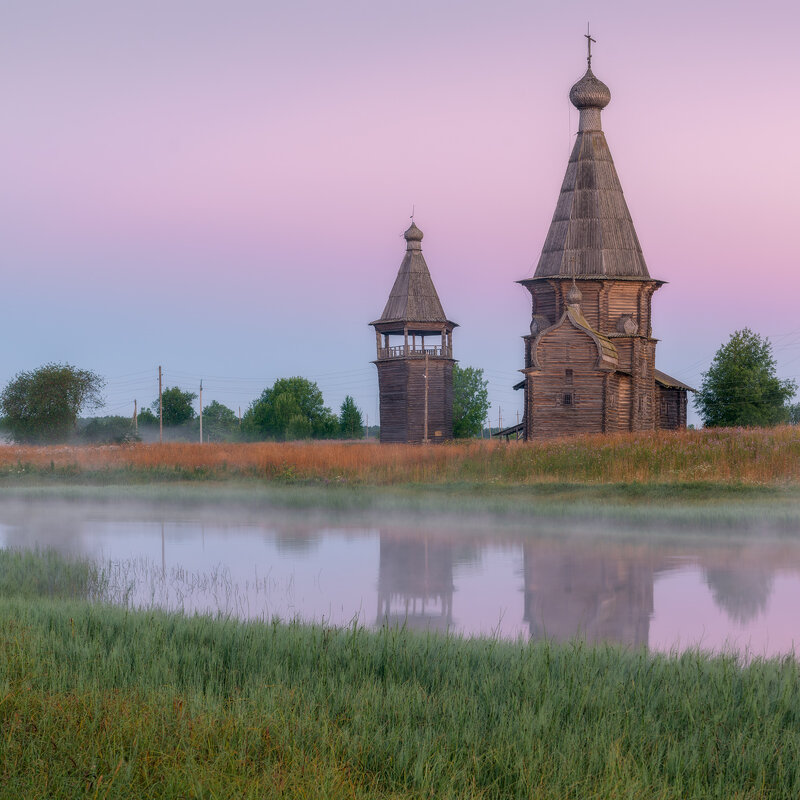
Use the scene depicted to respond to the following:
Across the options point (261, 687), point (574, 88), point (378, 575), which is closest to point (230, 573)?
point (378, 575)

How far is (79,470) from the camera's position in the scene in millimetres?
29281

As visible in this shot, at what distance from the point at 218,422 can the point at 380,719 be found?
98963 millimetres

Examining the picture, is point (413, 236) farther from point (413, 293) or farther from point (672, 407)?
point (672, 407)

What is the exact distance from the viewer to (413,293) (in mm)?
47219

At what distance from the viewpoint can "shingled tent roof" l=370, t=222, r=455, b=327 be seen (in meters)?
46.6

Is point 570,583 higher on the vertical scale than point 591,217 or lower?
lower

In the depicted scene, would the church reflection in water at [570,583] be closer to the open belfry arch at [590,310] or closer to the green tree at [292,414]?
the open belfry arch at [590,310]

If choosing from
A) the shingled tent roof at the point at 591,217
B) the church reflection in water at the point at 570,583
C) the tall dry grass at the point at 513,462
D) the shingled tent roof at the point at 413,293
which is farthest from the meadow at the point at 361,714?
the shingled tent roof at the point at 413,293

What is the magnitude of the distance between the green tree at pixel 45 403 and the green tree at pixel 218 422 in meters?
22.2

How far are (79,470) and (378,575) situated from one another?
771 inches

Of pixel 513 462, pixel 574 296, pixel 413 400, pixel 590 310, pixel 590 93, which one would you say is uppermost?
pixel 590 93

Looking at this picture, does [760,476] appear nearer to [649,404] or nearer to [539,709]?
[539,709]

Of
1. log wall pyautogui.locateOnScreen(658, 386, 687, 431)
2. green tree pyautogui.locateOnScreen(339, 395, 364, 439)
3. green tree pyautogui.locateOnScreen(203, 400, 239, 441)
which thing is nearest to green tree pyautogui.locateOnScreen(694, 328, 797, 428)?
log wall pyautogui.locateOnScreen(658, 386, 687, 431)

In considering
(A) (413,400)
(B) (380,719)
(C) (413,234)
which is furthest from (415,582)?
(C) (413,234)
